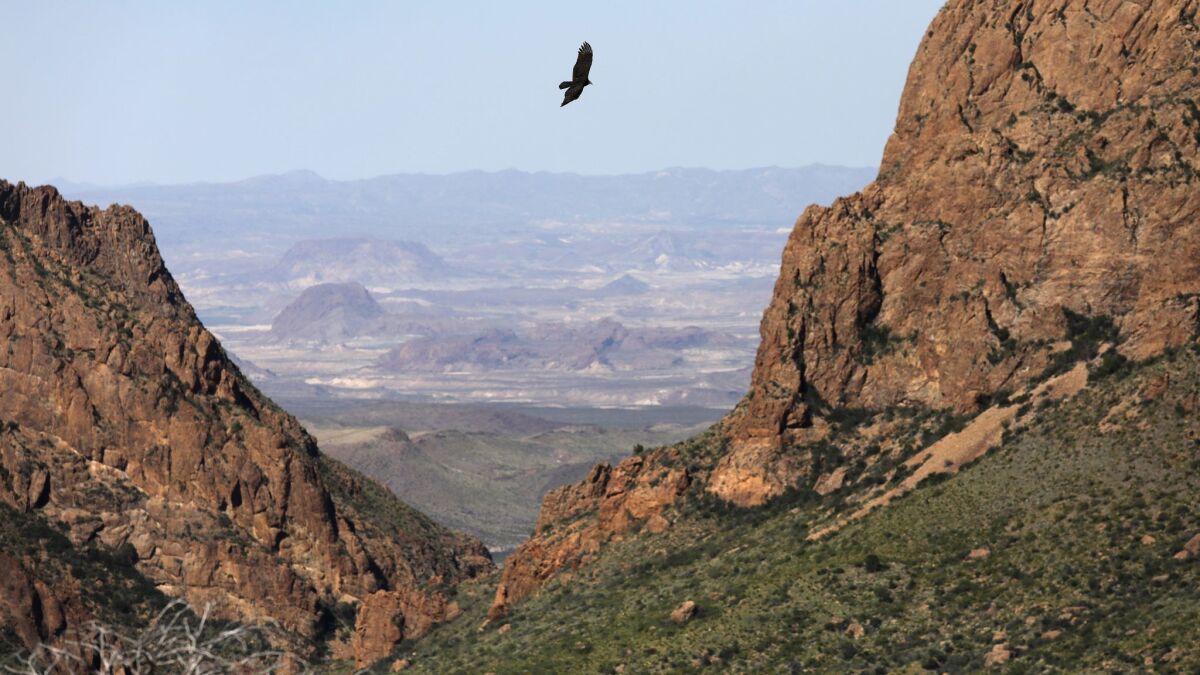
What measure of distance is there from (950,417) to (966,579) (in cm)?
2008

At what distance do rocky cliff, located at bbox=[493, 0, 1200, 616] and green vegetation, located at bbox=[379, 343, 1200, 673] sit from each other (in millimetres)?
2882

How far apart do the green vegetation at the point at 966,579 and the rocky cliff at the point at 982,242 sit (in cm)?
288

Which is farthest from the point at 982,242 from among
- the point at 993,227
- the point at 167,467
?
the point at 167,467

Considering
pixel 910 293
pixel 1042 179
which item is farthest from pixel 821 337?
pixel 1042 179

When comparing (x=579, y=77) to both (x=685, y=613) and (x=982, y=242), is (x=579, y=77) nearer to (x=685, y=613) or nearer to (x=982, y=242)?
(x=685, y=613)

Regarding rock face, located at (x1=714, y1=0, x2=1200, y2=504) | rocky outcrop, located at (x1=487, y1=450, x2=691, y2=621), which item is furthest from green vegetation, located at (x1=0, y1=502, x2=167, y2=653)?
rock face, located at (x1=714, y1=0, x2=1200, y2=504)

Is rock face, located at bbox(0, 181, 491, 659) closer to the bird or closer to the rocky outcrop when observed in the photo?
the rocky outcrop

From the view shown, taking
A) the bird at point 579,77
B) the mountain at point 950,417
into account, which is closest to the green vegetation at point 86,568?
the mountain at point 950,417

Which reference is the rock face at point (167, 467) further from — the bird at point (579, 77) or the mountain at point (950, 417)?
the bird at point (579, 77)

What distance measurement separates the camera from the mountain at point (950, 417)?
72.5m

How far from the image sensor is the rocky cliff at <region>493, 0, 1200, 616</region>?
90.0 metres

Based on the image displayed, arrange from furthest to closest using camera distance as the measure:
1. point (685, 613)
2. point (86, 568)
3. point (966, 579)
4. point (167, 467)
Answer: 1. point (167, 467)
2. point (86, 568)
3. point (685, 613)
4. point (966, 579)

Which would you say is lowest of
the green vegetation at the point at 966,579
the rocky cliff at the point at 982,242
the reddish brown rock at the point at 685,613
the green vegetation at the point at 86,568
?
the green vegetation at the point at 86,568

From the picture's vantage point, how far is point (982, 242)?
95000 millimetres
